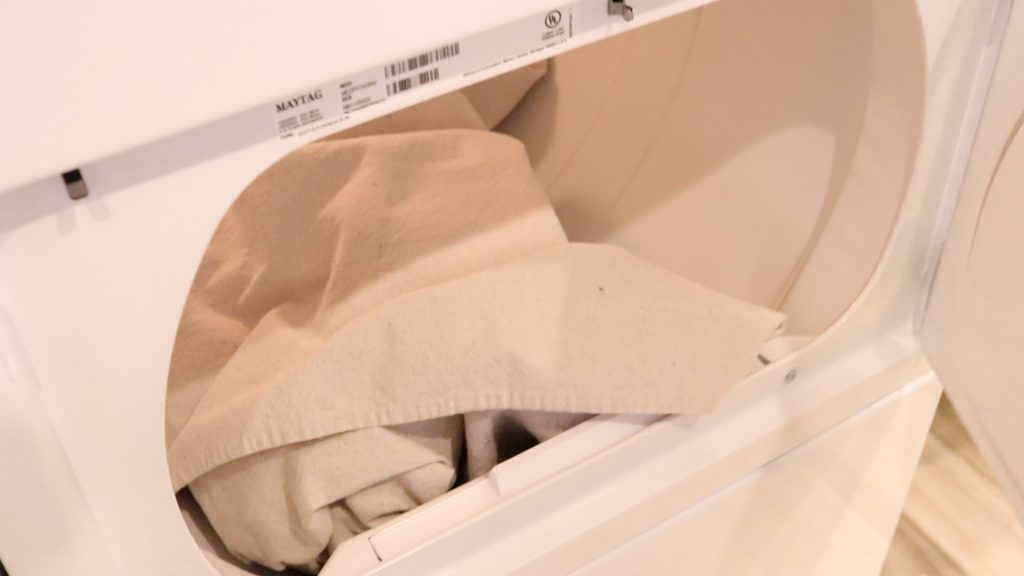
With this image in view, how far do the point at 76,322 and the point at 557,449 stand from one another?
0.33 meters

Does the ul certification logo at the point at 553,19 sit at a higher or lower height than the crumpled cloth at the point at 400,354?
higher

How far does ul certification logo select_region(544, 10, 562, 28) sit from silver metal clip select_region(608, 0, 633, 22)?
30mm

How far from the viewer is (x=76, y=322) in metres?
→ 0.41

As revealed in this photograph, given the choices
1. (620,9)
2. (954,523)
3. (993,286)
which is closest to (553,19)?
(620,9)

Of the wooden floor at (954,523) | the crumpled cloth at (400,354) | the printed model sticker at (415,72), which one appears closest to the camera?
the printed model sticker at (415,72)

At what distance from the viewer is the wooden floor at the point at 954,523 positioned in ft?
3.66

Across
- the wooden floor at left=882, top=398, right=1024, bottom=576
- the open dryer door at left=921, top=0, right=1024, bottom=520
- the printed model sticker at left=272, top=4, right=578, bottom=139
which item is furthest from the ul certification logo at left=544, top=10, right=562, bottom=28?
the wooden floor at left=882, top=398, right=1024, bottom=576

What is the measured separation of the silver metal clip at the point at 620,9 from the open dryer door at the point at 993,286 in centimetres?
30

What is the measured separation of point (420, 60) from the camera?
42 cm

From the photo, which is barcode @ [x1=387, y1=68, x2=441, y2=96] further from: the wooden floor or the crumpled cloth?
the wooden floor

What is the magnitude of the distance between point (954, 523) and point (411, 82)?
3.31 feet

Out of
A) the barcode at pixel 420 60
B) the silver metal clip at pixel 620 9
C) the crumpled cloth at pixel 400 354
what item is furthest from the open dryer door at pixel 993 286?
the barcode at pixel 420 60

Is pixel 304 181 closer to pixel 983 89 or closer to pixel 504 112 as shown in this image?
pixel 504 112

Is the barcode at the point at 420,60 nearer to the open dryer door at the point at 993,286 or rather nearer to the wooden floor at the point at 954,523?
the open dryer door at the point at 993,286
